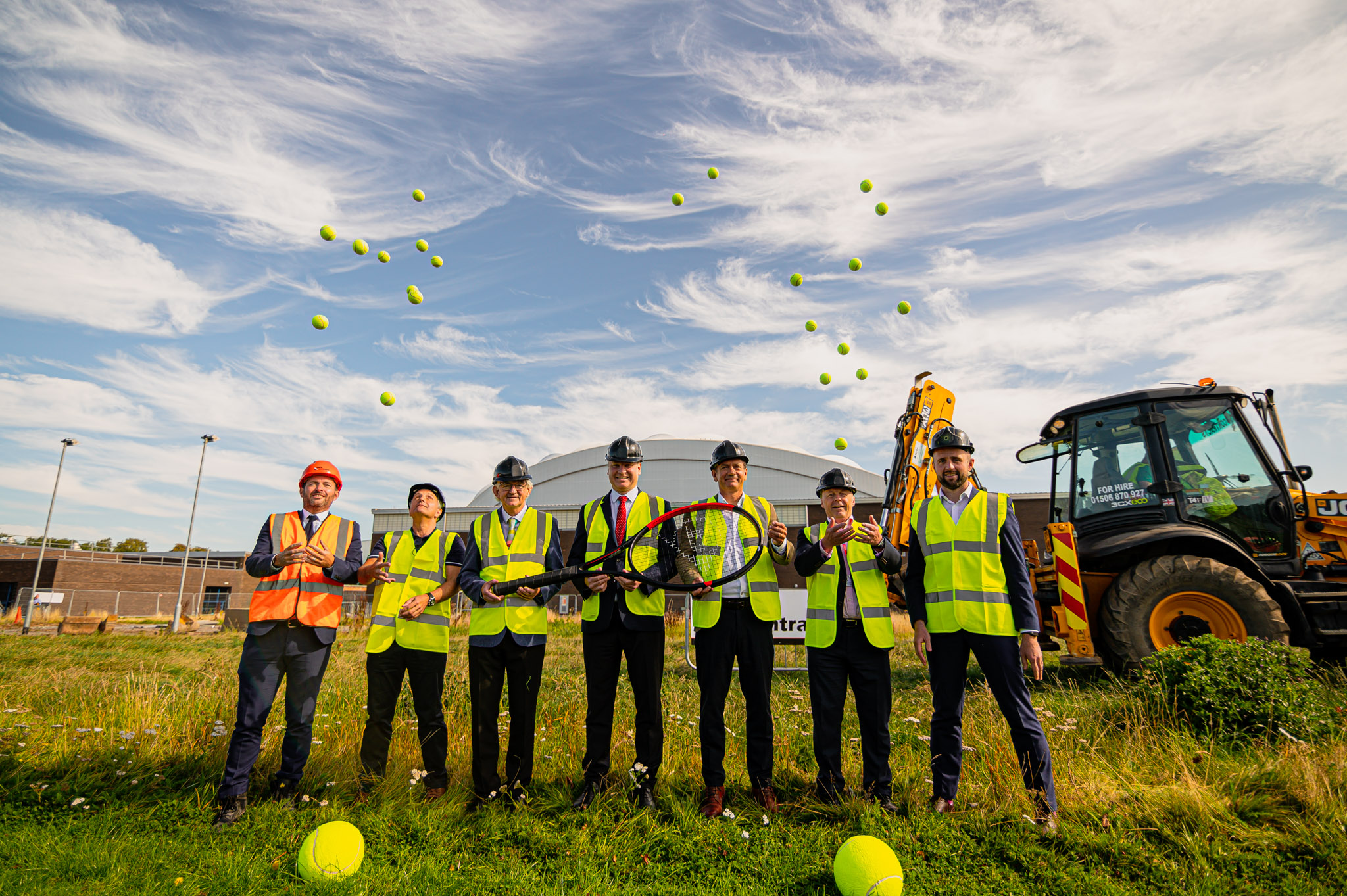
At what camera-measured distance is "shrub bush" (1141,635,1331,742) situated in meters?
5.25

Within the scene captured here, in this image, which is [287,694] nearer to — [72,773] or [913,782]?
[72,773]

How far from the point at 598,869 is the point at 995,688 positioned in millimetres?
2803

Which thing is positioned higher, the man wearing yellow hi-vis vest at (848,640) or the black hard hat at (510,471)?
the black hard hat at (510,471)

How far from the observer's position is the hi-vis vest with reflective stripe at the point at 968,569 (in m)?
4.68

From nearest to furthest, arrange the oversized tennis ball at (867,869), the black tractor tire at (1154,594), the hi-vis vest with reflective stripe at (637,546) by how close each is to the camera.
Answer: the oversized tennis ball at (867,869) → the hi-vis vest with reflective stripe at (637,546) → the black tractor tire at (1154,594)

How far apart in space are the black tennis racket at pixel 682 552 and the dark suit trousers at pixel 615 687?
42 cm

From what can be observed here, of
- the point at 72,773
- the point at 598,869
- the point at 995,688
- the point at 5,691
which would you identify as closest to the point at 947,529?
the point at 995,688

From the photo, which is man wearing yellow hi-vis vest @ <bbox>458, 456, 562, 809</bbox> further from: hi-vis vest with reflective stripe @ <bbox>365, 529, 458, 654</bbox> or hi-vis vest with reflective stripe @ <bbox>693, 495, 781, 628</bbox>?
hi-vis vest with reflective stripe @ <bbox>693, 495, 781, 628</bbox>

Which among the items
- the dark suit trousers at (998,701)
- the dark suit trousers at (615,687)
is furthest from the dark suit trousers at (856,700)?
the dark suit trousers at (615,687)

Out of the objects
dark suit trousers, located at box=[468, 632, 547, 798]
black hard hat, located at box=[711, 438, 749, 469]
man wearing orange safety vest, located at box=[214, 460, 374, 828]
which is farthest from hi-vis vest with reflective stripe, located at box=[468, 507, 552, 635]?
black hard hat, located at box=[711, 438, 749, 469]

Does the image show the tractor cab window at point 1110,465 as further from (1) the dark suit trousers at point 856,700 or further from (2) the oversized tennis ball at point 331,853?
(2) the oversized tennis ball at point 331,853

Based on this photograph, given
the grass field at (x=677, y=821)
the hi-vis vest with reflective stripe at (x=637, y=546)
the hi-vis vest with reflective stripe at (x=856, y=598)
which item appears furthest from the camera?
the hi-vis vest with reflective stripe at (x=637, y=546)

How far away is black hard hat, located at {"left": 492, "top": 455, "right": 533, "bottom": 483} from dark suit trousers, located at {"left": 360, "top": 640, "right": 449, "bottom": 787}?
145 cm

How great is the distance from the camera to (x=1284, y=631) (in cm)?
688
